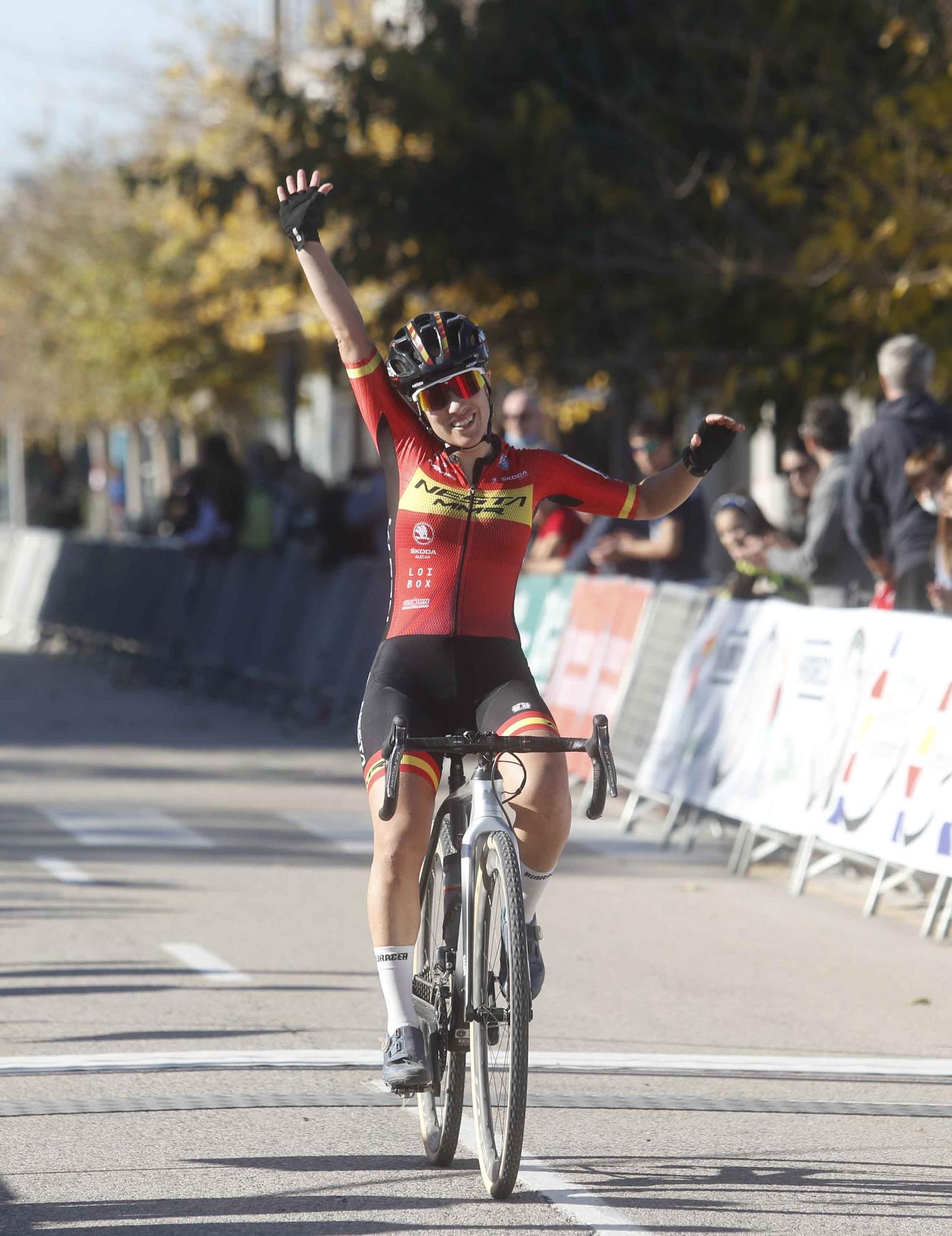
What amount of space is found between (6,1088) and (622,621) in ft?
24.0

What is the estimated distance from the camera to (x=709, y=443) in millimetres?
6133

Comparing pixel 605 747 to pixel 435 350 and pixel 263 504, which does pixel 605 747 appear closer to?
pixel 435 350

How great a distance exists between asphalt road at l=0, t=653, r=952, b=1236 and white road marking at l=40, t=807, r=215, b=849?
4cm

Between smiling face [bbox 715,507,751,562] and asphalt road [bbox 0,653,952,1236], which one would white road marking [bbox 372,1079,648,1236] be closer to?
asphalt road [bbox 0,653,952,1236]

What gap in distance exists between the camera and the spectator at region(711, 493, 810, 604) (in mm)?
11977

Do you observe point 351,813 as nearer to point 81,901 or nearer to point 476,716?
point 81,901

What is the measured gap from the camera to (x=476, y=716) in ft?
19.2

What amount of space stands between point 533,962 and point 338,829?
6.83 metres

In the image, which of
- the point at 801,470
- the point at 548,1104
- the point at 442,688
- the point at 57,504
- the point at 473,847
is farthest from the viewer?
the point at 57,504

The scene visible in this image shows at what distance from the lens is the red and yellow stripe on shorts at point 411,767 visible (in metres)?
5.70

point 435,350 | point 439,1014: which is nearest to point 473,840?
point 439,1014

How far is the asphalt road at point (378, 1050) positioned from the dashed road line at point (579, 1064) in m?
0.02

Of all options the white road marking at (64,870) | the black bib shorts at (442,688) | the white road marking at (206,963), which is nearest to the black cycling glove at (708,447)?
the black bib shorts at (442,688)

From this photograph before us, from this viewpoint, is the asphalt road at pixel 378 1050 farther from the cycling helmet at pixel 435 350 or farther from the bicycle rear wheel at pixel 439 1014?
the cycling helmet at pixel 435 350
